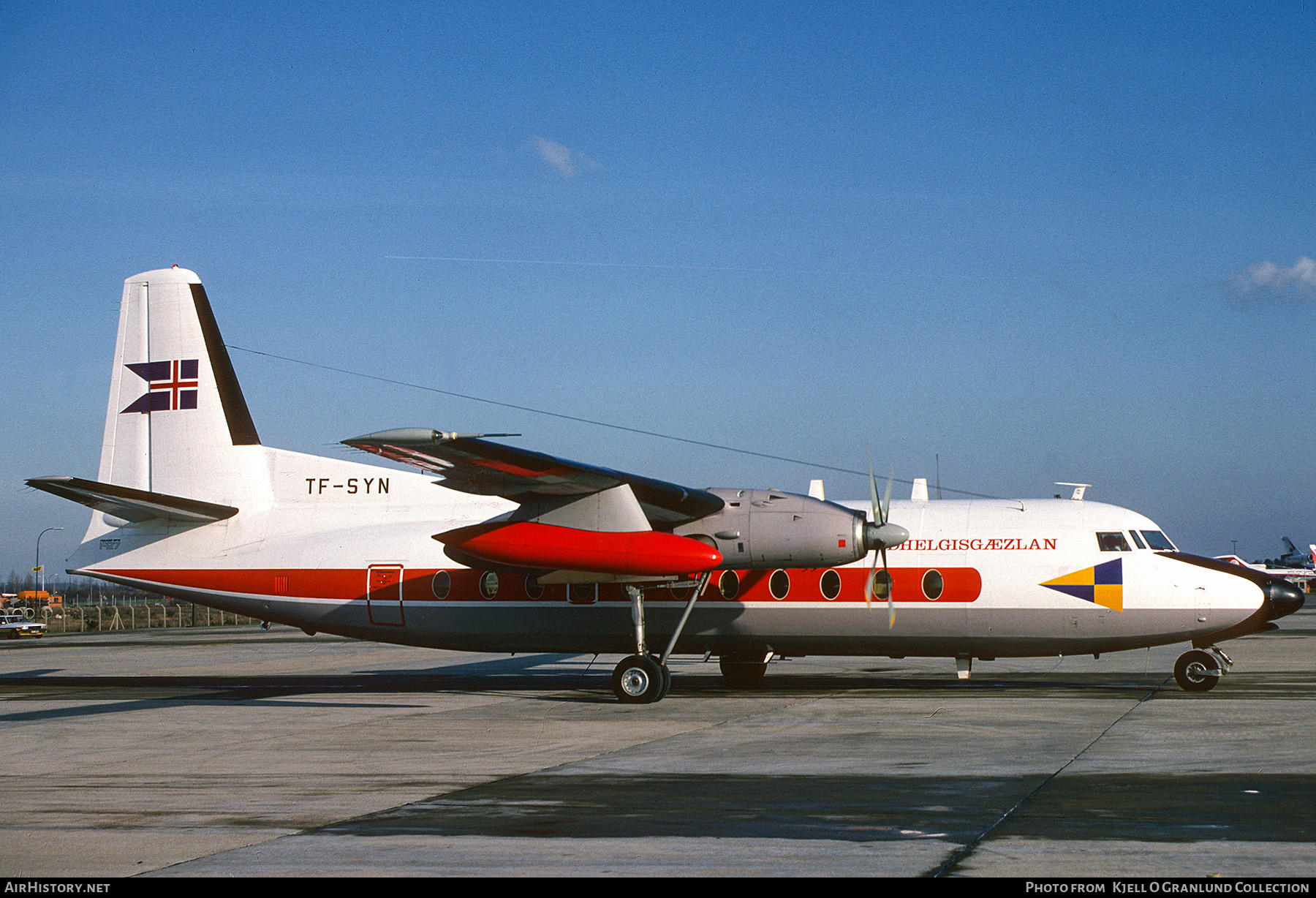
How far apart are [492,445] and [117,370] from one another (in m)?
11.1

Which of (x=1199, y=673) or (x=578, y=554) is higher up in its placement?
(x=578, y=554)

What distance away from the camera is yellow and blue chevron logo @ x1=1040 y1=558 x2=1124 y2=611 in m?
19.1

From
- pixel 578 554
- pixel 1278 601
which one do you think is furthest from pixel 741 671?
pixel 1278 601

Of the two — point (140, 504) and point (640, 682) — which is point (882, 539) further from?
point (140, 504)

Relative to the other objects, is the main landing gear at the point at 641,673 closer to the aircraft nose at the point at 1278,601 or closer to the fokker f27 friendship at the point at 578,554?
the fokker f27 friendship at the point at 578,554

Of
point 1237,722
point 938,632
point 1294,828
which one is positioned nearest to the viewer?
point 1294,828

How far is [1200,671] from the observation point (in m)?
19.4

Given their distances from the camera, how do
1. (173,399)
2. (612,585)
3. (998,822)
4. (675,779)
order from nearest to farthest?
(998,822) → (675,779) → (612,585) → (173,399)

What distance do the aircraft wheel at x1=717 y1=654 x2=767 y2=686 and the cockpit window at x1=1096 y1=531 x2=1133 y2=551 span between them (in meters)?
6.51

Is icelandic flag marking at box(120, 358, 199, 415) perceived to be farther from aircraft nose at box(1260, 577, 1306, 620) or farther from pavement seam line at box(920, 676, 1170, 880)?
aircraft nose at box(1260, 577, 1306, 620)

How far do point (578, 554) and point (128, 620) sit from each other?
69.5 metres

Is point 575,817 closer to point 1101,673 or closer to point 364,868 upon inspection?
point 364,868

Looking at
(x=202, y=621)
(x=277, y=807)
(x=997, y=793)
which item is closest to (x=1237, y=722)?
(x=997, y=793)

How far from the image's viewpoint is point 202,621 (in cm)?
7825
